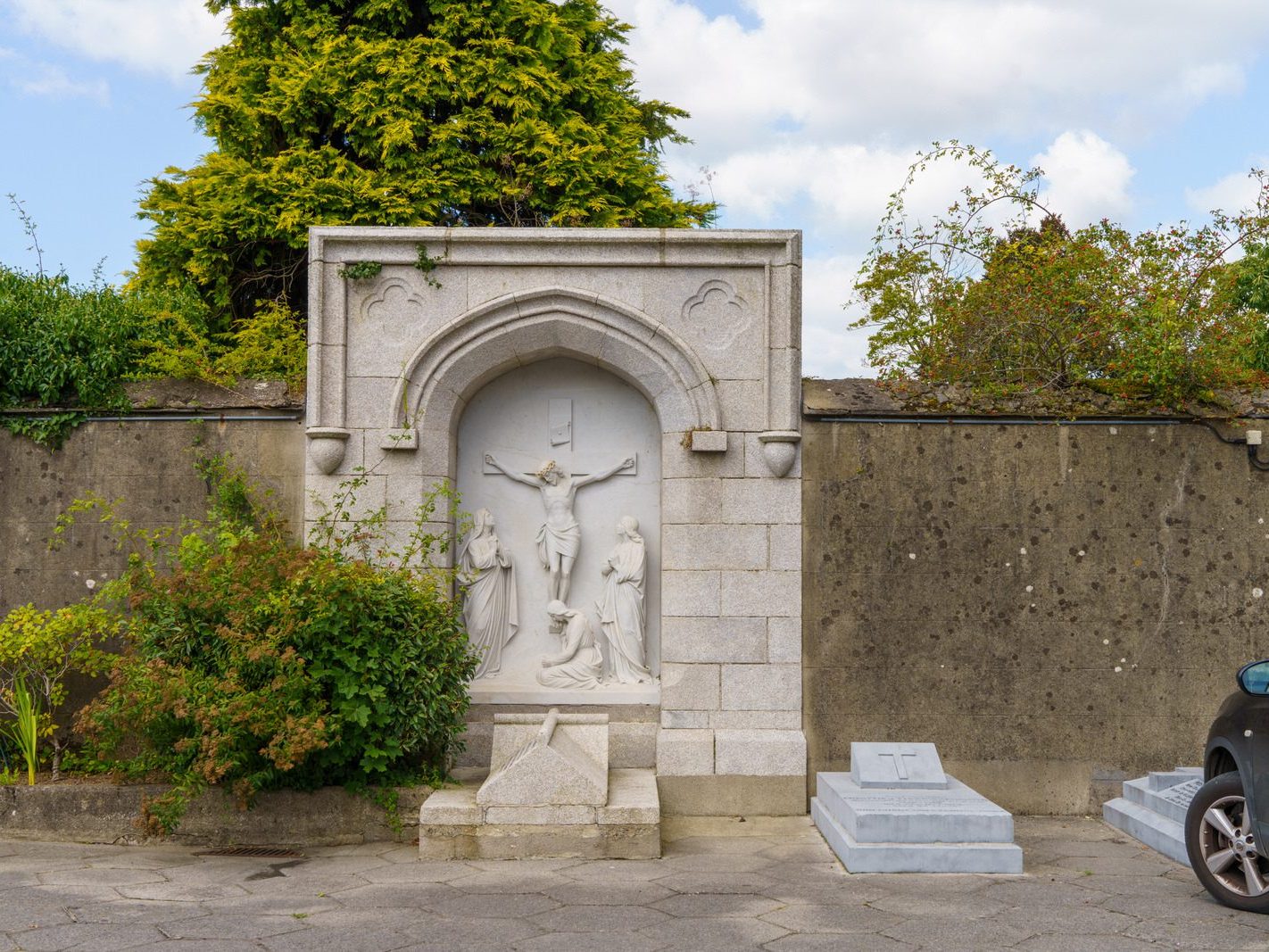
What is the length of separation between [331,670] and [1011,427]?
4.79 m

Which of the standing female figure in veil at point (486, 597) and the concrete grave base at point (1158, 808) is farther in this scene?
the standing female figure in veil at point (486, 597)

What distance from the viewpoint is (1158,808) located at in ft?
A: 23.6

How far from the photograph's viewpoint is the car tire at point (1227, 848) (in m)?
5.46

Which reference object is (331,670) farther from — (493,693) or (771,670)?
(771,670)

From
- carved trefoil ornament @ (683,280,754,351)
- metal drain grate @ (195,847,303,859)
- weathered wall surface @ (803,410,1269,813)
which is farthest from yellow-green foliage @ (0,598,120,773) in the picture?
weathered wall surface @ (803,410,1269,813)

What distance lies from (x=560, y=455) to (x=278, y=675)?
265 cm

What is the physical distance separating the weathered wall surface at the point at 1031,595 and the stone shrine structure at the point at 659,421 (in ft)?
1.11

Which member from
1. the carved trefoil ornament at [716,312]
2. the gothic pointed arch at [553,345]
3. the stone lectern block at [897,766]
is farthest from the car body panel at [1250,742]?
the carved trefoil ornament at [716,312]

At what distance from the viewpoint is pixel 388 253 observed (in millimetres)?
8047

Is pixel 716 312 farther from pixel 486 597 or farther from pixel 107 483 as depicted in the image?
pixel 107 483

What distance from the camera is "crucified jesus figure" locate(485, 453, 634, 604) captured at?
8.32m

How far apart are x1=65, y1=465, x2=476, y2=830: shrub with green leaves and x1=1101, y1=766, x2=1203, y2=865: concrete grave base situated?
13.8 ft

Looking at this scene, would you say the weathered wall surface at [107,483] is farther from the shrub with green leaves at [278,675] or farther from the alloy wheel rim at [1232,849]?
the alloy wheel rim at [1232,849]

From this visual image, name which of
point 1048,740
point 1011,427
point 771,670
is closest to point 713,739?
point 771,670
